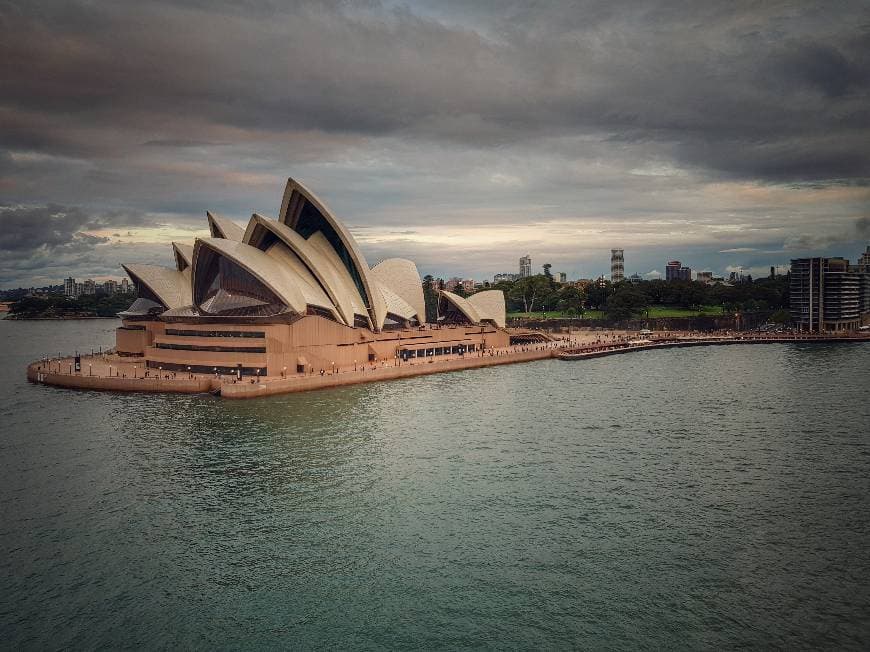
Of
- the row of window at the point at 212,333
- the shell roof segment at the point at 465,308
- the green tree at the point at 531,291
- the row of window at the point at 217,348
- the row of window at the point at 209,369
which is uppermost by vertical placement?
the green tree at the point at 531,291

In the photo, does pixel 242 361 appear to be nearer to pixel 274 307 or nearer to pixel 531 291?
Result: pixel 274 307

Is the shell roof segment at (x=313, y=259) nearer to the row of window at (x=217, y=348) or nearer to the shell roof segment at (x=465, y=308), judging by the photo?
the row of window at (x=217, y=348)

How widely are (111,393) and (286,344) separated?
11.6 meters

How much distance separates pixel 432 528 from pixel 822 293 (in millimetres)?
89813

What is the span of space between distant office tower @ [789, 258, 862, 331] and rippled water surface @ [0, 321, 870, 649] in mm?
63571

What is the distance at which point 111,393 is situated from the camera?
39.9m

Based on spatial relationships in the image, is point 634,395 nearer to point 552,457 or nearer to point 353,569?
point 552,457

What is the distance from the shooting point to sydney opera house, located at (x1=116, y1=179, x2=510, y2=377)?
1726 inches

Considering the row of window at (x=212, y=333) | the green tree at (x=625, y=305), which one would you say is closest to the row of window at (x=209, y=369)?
the row of window at (x=212, y=333)

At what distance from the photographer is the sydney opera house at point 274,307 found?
144ft

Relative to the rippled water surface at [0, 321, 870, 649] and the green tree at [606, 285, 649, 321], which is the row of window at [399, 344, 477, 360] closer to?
the rippled water surface at [0, 321, 870, 649]

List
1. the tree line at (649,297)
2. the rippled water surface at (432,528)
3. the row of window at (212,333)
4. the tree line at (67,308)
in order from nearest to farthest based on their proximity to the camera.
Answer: the rippled water surface at (432,528) < the row of window at (212,333) < the tree line at (649,297) < the tree line at (67,308)

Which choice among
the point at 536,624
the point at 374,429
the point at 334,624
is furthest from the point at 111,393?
the point at 536,624

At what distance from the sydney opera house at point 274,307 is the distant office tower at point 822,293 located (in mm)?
60845
